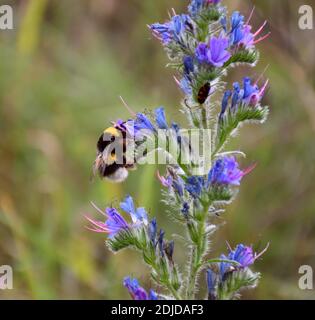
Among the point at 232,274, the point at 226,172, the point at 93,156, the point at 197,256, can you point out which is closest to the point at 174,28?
→ the point at 226,172

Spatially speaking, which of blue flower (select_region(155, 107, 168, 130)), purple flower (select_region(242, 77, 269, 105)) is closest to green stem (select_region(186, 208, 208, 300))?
blue flower (select_region(155, 107, 168, 130))

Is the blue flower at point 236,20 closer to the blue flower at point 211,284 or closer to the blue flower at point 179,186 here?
the blue flower at point 179,186

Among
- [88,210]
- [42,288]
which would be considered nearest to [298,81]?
[88,210]

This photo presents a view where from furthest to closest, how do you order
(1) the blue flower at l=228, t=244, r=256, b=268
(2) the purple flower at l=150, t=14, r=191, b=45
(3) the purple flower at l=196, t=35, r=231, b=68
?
(1) the blue flower at l=228, t=244, r=256, b=268 → (2) the purple flower at l=150, t=14, r=191, b=45 → (3) the purple flower at l=196, t=35, r=231, b=68

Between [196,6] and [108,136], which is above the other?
[196,6]

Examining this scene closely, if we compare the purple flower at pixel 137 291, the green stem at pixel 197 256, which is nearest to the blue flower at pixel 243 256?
the green stem at pixel 197 256

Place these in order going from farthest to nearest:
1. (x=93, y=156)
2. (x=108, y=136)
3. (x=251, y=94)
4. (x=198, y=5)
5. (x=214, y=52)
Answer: (x=93, y=156), (x=108, y=136), (x=251, y=94), (x=198, y=5), (x=214, y=52)

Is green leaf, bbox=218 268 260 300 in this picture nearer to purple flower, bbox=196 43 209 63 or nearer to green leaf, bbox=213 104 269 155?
green leaf, bbox=213 104 269 155

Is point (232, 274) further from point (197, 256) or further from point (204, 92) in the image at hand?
point (204, 92)

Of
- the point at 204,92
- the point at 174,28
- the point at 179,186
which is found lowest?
the point at 179,186
